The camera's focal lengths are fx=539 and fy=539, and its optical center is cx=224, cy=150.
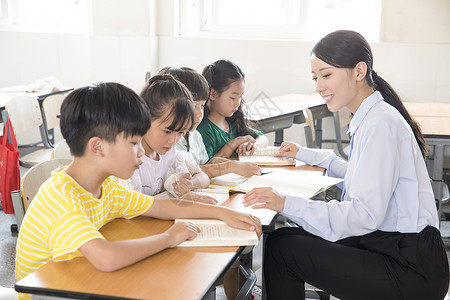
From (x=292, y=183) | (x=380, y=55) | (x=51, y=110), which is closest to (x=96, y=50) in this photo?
(x=51, y=110)

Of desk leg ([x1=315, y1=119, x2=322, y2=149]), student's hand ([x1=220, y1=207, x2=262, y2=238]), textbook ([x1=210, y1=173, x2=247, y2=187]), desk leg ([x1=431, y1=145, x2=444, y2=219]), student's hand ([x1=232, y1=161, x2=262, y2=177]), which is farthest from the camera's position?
desk leg ([x1=315, y1=119, x2=322, y2=149])

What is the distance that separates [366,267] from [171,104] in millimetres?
857

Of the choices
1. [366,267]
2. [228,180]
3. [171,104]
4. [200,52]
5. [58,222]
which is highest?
[200,52]

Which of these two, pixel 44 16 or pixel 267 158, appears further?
pixel 44 16

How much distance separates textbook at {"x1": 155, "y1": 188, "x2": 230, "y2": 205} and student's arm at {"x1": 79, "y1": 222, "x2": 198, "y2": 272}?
455mm

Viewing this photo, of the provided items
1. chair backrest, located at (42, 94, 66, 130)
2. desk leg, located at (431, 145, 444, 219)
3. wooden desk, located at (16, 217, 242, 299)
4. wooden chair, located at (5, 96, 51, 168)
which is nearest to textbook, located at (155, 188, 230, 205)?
wooden desk, located at (16, 217, 242, 299)

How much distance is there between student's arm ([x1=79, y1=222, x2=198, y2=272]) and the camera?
1250mm

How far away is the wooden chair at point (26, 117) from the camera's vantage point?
3.60 m

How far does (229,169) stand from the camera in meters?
2.26

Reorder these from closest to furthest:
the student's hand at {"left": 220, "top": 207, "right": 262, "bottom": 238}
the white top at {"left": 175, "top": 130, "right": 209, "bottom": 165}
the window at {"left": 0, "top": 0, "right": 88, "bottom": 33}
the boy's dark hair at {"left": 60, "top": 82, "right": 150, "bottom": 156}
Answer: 1. the boy's dark hair at {"left": 60, "top": 82, "right": 150, "bottom": 156}
2. the student's hand at {"left": 220, "top": 207, "right": 262, "bottom": 238}
3. the white top at {"left": 175, "top": 130, "right": 209, "bottom": 165}
4. the window at {"left": 0, "top": 0, "right": 88, "bottom": 33}

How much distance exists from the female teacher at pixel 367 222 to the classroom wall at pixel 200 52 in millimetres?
3159

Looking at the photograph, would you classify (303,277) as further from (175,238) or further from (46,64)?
(46,64)

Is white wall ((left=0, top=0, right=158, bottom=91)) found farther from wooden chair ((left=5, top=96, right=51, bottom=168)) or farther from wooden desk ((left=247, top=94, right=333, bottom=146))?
wooden chair ((left=5, top=96, right=51, bottom=168))

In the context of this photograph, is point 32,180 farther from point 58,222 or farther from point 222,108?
point 222,108
